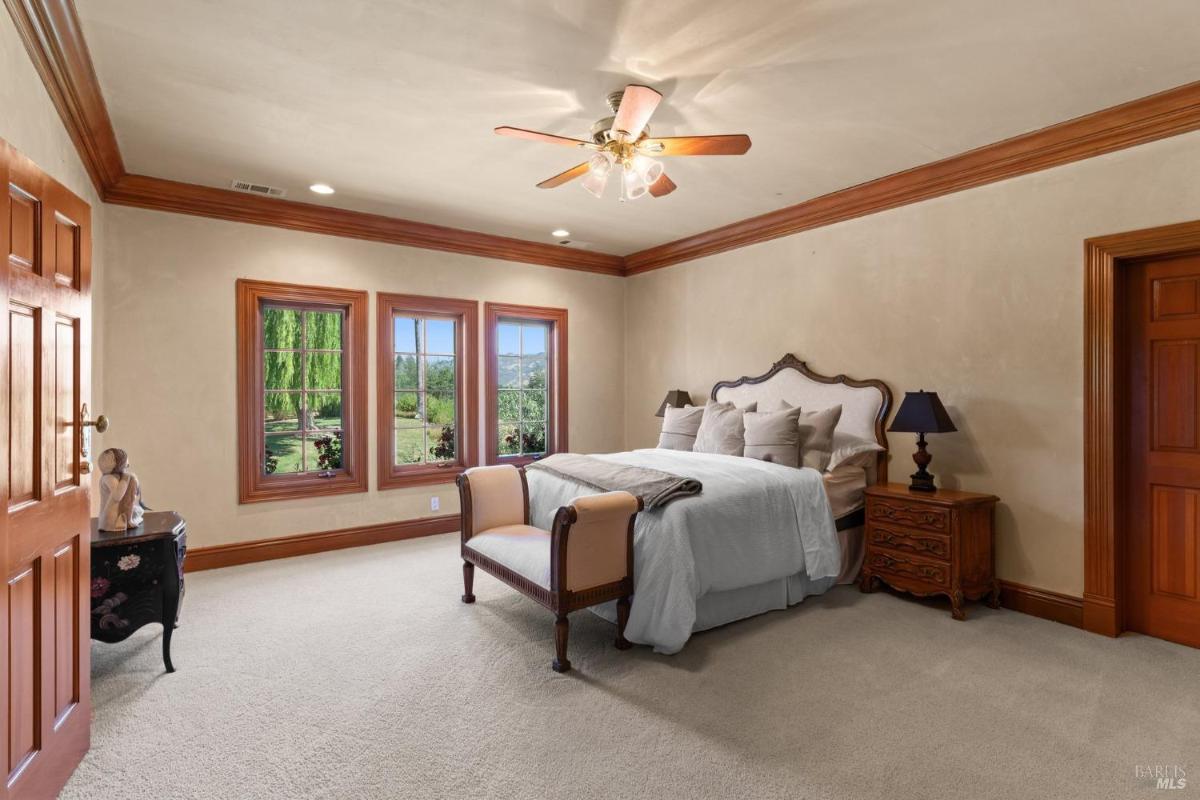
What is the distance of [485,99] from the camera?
2.89m

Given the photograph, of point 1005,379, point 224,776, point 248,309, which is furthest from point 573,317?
point 224,776

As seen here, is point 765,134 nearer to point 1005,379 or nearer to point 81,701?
point 1005,379

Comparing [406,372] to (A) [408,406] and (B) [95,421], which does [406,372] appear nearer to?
(A) [408,406]

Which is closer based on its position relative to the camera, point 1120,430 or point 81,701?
point 81,701

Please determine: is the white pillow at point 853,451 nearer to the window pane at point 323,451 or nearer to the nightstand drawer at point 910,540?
the nightstand drawer at point 910,540

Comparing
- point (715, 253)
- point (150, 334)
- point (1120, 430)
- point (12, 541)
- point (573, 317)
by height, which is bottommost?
point (12, 541)

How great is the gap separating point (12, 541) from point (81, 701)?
839 millimetres

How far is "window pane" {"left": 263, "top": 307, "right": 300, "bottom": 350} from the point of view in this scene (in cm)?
464

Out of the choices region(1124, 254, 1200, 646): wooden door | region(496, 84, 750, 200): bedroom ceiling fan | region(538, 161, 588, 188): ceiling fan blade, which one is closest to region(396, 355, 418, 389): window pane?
region(538, 161, 588, 188): ceiling fan blade

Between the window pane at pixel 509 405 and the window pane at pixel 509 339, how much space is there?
1.29 feet

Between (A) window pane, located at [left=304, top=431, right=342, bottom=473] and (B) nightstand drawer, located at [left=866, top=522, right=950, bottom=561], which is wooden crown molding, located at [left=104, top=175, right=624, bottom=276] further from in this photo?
(B) nightstand drawer, located at [left=866, top=522, right=950, bottom=561]


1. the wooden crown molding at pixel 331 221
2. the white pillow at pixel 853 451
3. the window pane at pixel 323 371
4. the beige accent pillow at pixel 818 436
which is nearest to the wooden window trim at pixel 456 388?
the window pane at pixel 323 371

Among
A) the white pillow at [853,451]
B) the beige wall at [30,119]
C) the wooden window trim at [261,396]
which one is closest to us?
the beige wall at [30,119]

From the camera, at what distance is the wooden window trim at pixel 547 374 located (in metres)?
5.55
